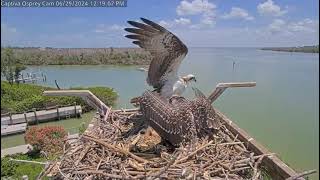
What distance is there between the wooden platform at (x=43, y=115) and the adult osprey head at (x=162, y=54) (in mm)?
10680

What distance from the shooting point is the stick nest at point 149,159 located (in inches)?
142

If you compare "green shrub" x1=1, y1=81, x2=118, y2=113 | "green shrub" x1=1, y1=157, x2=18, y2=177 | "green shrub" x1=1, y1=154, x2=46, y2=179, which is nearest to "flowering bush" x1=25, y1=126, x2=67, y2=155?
"green shrub" x1=1, y1=154, x2=46, y2=179

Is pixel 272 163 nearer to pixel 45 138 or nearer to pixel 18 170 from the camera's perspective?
pixel 18 170

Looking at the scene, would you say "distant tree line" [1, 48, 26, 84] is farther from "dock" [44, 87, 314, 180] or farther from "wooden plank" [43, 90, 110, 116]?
"dock" [44, 87, 314, 180]

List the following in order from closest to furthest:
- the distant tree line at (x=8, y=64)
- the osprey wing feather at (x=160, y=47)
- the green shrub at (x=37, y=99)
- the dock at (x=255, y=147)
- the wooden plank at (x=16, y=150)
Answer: the distant tree line at (x=8, y=64)
the dock at (x=255, y=147)
the osprey wing feather at (x=160, y=47)
the wooden plank at (x=16, y=150)
the green shrub at (x=37, y=99)

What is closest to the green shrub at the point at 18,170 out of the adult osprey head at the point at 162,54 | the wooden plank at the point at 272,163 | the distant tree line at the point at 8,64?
the distant tree line at the point at 8,64

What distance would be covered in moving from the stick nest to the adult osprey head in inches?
20.9

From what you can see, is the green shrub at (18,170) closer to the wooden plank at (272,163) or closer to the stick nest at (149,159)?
the stick nest at (149,159)

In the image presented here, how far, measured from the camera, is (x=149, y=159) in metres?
4.14

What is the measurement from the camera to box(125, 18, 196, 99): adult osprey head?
442cm

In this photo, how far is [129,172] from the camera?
12.0 feet

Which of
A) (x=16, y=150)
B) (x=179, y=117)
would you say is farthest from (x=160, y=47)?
(x=16, y=150)

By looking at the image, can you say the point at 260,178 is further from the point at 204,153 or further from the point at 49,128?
the point at 49,128

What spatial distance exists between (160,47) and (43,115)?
11411 millimetres
